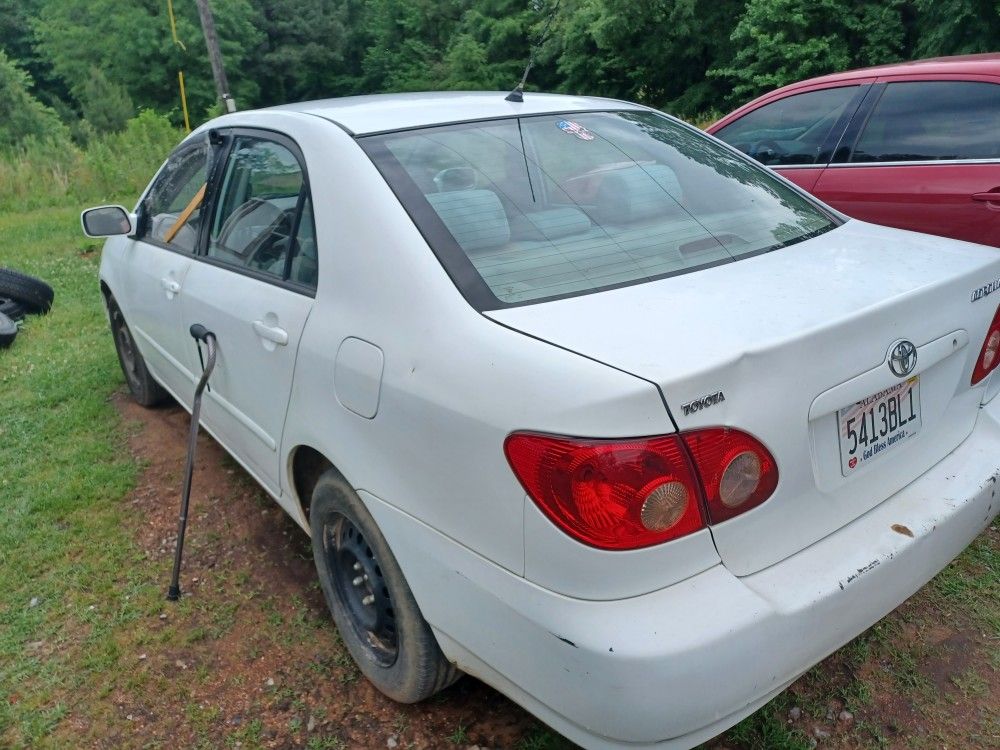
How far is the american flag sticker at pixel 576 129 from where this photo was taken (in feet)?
Result: 8.66

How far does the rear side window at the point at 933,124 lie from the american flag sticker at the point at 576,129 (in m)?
2.29

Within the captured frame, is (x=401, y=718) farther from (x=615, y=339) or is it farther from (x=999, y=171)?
(x=999, y=171)

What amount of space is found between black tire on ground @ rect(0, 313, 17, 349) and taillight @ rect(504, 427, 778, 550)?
564 cm

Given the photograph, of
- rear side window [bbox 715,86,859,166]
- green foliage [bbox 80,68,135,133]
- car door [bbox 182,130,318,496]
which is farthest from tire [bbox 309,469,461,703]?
green foliage [bbox 80,68,135,133]

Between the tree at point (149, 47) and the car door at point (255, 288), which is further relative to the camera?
the tree at point (149, 47)

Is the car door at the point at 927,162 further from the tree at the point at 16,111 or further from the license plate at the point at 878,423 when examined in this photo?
the tree at the point at 16,111

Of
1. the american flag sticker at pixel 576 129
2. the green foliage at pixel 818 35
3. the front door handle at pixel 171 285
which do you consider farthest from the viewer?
the green foliage at pixel 818 35

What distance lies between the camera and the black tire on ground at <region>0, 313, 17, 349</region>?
19.5 feet

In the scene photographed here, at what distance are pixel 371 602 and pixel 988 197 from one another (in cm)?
328

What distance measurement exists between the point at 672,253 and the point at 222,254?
1.70 meters

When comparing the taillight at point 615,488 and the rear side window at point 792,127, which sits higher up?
the rear side window at point 792,127

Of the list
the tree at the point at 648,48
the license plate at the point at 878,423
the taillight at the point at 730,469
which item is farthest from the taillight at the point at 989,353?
the tree at the point at 648,48

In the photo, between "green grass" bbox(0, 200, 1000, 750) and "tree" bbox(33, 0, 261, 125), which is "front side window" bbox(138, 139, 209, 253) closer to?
"green grass" bbox(0, 200, 1000, 750)

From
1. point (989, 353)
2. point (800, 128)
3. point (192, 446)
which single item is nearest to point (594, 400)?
point (989, 353)
